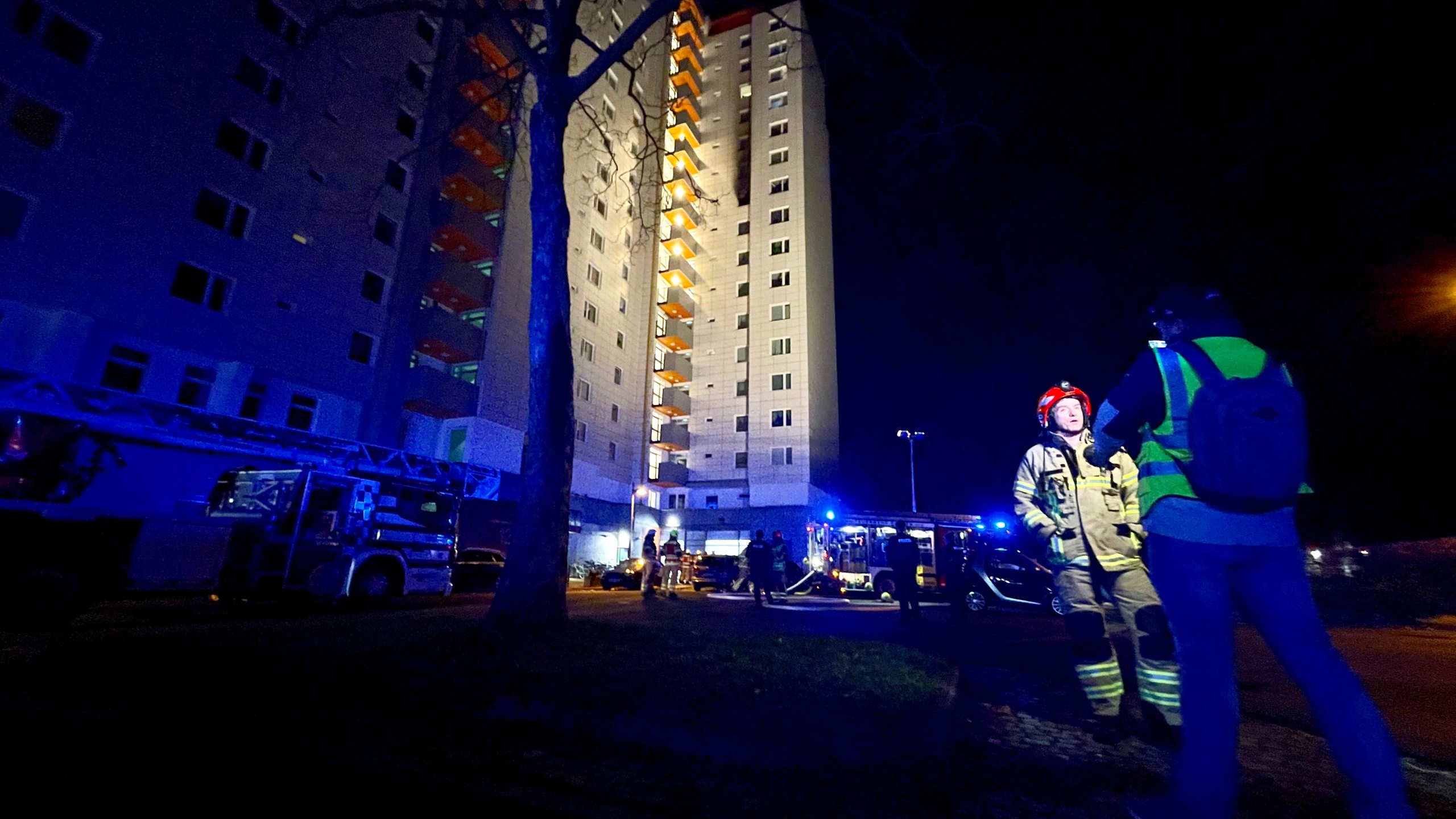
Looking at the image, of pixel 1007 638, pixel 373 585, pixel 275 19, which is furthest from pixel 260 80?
pixel 1007 638

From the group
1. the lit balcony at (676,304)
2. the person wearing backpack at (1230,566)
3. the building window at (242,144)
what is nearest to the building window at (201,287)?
the building window at (242,144)

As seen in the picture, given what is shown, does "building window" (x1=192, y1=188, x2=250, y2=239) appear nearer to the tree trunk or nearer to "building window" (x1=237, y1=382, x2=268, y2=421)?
"building window" (x1=237, y1=382, x2=268, y2=421)

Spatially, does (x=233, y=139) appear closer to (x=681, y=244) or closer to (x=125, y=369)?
(x=125, y=369)

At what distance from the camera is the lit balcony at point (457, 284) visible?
26.3 m

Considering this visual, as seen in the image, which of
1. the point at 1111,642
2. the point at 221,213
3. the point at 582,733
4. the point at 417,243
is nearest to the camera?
the point at 582,733

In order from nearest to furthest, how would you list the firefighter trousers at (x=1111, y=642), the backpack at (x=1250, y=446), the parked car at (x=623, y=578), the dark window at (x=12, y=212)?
1. the backpack at (x=1250, y=446)
2. the firefighter trousers at (x=1111, y=642)
3. the dark window at (x=12, y=212)
4. the parked car at (x=623, y=578)

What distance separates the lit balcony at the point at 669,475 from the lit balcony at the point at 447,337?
→ 15684 millimetres

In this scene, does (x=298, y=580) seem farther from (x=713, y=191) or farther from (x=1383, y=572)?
(x=713, y=191)

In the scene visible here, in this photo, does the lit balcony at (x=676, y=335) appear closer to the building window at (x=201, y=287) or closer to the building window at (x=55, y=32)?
the building window at (x=201, y=287)

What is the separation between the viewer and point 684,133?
4709cm

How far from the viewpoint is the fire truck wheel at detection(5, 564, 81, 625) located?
7.06 meters

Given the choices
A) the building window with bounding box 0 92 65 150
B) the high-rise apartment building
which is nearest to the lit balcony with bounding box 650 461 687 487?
→ the high-rise apartment building

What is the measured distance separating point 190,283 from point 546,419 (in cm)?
1832

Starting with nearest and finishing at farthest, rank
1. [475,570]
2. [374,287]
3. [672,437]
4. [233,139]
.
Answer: [475,570] → [233,139] → [374,287] → [672,437]
